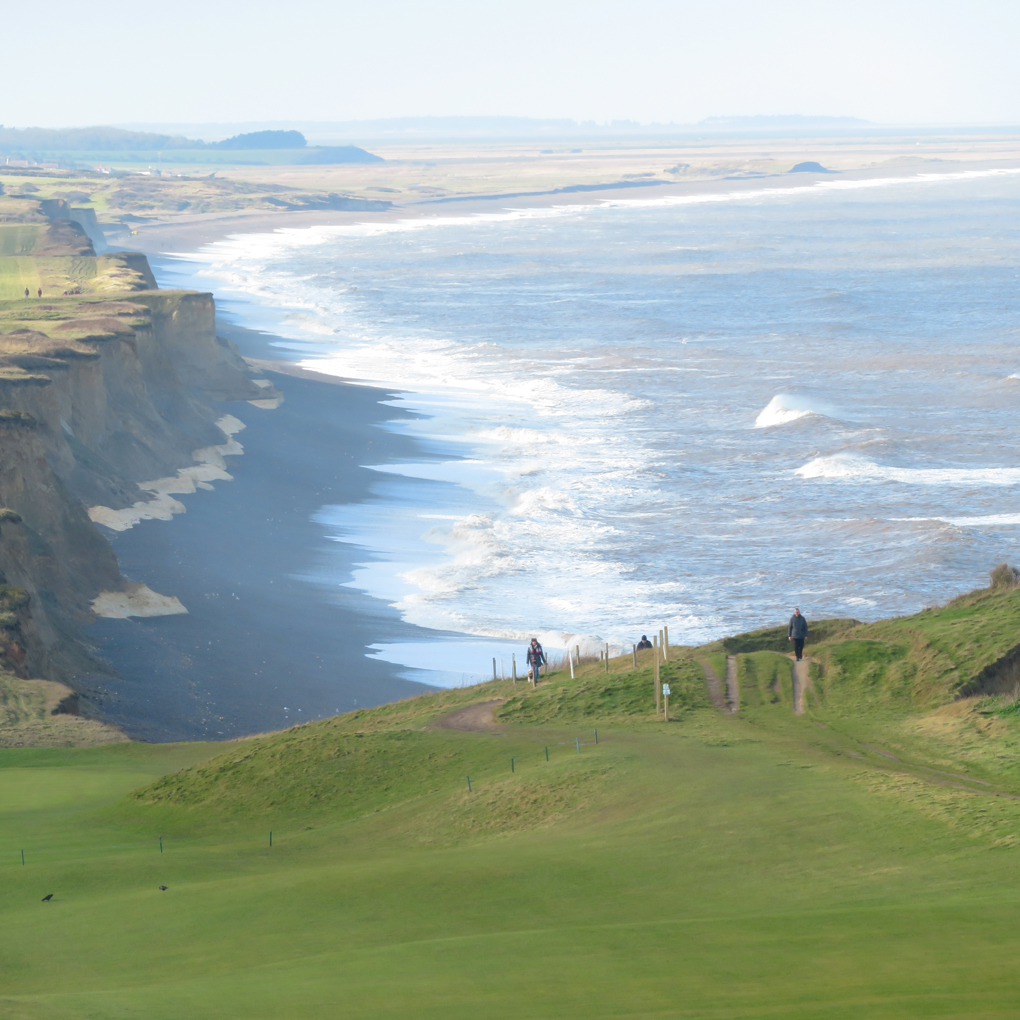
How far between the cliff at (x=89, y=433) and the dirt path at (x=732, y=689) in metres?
17.3


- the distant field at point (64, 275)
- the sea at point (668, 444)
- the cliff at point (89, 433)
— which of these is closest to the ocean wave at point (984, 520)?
the sea at point (668, 444)

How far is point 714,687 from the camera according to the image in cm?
2705

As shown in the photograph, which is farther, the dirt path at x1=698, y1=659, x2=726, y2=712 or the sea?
the sea

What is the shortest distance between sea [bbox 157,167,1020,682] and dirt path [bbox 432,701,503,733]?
9358 mm

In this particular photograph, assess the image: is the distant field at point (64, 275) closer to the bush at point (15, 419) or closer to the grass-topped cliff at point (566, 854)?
the bush at point (15, 419)

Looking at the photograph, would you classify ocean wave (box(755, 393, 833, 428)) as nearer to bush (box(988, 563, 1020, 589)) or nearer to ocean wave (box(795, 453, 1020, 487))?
ocean wave (box(795, 453, 1020, 487))

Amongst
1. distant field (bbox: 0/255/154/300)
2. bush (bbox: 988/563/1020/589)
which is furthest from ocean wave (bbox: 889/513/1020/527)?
distant field (bbox: 0/255/154/300)

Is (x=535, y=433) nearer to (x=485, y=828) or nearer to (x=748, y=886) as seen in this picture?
(x=485, y=828)

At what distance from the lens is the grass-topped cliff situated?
12812 mm

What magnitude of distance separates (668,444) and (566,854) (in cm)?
5045

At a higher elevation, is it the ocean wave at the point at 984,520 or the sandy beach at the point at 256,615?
the ocean wave at the point at 984,520

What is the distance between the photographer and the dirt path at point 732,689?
85.2 feet

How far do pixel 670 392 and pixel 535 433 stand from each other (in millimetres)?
15458

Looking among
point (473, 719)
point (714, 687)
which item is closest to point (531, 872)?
point (473, 719)
